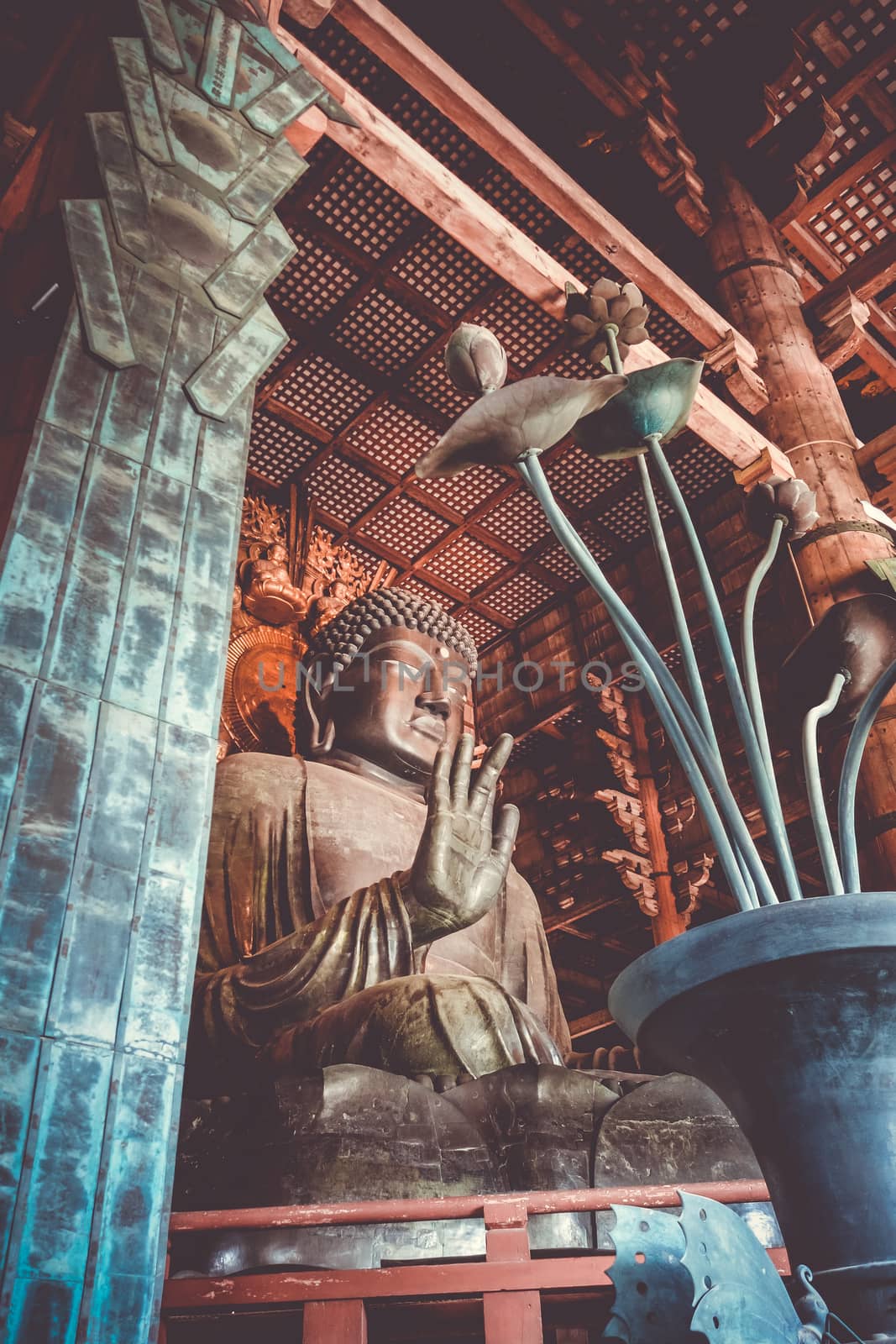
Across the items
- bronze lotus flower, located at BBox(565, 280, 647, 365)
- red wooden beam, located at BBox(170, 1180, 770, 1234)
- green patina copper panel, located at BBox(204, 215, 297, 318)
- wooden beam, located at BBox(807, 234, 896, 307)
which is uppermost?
wooden beam, located at BBox(807, 234, 896, 307)

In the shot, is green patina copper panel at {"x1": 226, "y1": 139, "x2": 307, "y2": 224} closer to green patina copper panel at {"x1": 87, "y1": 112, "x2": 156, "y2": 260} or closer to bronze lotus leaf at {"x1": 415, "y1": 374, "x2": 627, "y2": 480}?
green patina copper panel at {"x1": 87, "y1": 112, "x2": 156, "y2": 260}

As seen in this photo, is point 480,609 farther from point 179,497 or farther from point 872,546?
point 179,497

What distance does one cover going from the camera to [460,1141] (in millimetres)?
2164

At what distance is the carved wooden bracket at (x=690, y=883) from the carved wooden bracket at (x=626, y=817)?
0.24 meters

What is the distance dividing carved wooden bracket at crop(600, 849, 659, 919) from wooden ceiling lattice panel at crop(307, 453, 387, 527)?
7.07 feet

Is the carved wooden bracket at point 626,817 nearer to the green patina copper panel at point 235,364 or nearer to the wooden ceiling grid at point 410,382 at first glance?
the wooden ceiling grid at point 410,382

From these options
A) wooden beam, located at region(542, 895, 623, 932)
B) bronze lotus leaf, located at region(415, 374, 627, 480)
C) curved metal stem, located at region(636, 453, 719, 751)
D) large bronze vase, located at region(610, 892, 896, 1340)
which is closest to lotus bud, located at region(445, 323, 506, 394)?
bronze lotus leaf, located at region(415, 374, 627, 480)

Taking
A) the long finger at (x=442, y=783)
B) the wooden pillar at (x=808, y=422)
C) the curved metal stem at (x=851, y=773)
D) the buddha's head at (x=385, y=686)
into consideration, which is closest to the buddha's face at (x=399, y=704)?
the buddha's head at (x=385, y=686)

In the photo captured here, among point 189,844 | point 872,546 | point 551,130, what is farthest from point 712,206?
point 189,844

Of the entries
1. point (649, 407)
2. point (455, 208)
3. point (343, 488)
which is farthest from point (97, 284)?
point (343, 488)

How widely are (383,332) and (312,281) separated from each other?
383 mm

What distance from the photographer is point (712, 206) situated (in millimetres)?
4977

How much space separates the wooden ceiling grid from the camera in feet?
14.7

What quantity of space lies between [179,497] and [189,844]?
58cm
